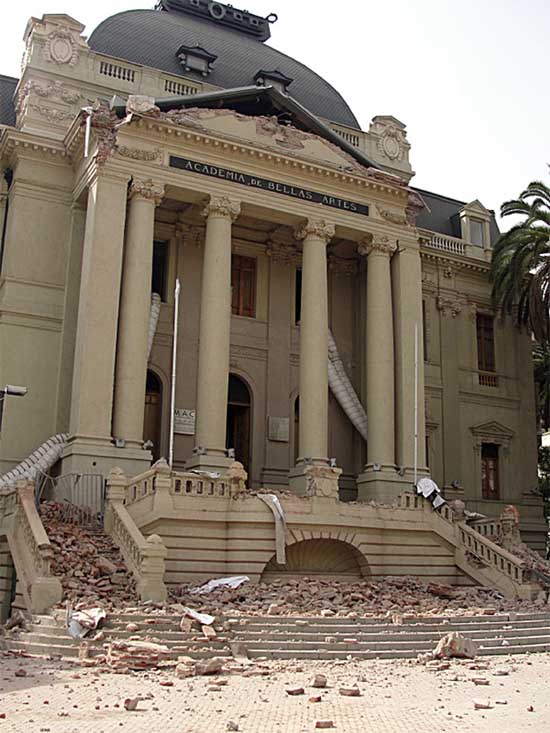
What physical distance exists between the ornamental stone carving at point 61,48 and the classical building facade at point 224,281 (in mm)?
82

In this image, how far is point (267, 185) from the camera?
26.8m

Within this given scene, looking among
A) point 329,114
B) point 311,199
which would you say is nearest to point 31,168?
point 311,199

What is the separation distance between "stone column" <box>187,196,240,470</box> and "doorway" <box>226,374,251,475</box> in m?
3.91

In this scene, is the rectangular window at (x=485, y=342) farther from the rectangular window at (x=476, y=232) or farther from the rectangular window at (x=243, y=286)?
the rectangular window at (x=243, y=286)

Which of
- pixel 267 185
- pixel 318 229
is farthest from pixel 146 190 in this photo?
pixel 318 229

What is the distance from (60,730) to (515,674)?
7249 mm

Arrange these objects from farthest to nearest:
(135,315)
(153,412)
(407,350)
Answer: (407,350) < (153,412) < (135,315)

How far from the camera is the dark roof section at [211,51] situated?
99.0 ft

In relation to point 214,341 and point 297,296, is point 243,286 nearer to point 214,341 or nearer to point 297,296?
point 297,296

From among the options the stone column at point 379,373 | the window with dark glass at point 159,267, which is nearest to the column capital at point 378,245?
the stone column at point 379,373

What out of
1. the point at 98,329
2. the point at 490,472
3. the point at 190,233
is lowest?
the point at 490,472

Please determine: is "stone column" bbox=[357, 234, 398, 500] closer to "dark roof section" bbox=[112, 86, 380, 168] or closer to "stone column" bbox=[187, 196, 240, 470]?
"dark roof section" bbox=[112, 86, 380, 168]

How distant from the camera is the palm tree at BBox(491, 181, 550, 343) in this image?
1203 inches

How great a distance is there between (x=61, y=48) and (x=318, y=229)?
9981 mm
